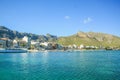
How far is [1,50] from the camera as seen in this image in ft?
575

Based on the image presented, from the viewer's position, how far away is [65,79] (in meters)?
37.0

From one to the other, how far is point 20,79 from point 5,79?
107 inches

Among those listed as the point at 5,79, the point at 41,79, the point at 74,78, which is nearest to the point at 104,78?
the point at 74,78

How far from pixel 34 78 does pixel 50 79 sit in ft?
10.5

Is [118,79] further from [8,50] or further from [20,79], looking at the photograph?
[8,50]

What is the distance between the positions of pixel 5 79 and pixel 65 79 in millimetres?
10846

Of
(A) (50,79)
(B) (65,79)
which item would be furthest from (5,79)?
(B) (65,79)

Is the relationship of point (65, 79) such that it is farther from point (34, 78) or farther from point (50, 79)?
point (34, 78)

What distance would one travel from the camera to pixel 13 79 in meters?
37.3

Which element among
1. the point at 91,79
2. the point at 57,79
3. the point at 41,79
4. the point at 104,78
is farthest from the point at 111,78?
the point at 41,79

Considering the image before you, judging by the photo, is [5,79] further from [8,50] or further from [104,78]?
[8,50]

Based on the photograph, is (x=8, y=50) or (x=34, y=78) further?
(x=8, y=50)

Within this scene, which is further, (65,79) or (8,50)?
(8,50)

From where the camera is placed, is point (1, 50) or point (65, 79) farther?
point (1, 50)
